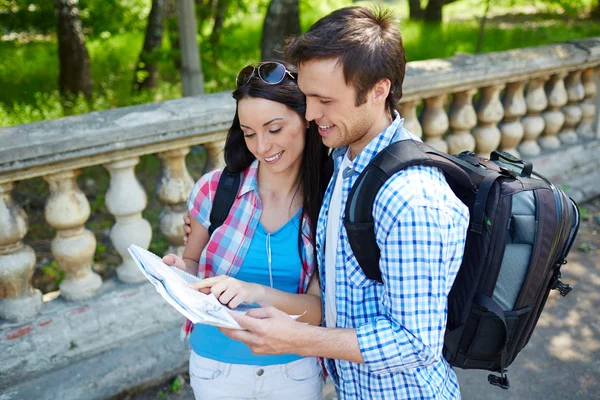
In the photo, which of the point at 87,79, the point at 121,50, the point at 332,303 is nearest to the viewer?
the point at 332,303

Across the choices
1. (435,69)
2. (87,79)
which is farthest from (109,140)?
(87,79)

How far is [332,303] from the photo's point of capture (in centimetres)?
192

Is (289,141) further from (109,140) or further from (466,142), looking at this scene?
(466,142)

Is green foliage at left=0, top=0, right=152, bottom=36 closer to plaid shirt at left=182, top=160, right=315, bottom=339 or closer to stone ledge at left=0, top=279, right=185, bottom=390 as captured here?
stone ledge at left=0, top=279, right=185, bottom=390

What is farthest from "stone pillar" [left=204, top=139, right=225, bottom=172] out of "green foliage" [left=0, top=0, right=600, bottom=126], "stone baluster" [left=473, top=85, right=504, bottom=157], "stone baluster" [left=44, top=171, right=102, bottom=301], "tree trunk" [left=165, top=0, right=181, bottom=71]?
"tree trunk" [left=165, top=0, right=181, bottom=71]

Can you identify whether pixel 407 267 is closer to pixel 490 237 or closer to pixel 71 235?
pixel 490 237

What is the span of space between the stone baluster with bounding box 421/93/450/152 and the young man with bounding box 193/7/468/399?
6.78ft

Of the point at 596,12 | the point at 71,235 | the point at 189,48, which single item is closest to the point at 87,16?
the point at 189,48

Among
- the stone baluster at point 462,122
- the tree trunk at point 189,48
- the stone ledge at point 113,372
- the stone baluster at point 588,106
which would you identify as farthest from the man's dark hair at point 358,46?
the tree trunk at point 189,48

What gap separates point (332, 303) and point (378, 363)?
0.32 meters

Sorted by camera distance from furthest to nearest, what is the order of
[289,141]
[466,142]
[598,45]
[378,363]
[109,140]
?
[598,45] → [466,142] → [109,140] → [289,141] → [378,363]

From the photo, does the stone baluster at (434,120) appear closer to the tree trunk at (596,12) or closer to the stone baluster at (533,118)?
the stone baluster at (533,118)

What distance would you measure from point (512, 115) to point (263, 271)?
281 cm

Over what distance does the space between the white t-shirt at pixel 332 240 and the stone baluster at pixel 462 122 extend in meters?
2.29
